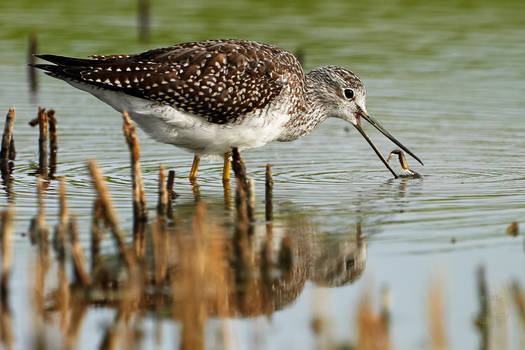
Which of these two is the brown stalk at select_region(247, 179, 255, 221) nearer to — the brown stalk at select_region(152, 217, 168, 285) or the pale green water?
the pale green water

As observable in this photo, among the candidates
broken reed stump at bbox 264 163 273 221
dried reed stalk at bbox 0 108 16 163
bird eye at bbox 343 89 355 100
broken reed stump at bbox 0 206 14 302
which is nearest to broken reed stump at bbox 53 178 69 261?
broken reed stump at bbox 0 206 14 302

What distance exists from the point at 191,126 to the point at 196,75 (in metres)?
0.59

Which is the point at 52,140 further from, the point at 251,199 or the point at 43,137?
the point at 251,199

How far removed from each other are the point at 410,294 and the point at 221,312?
1866 mm

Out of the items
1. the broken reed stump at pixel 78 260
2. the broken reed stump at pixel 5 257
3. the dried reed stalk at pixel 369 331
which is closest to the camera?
the dried reed stalk at pixel 369 331

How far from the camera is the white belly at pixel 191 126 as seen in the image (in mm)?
11155

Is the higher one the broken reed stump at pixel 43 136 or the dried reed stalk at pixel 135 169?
the broken reed stump at pixel 43 136

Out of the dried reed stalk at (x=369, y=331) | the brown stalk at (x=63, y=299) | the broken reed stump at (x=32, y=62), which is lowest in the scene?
the dried reed stalk at (x=369, y=331)

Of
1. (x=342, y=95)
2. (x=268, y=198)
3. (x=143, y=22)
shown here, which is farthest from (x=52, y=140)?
(x=143, y=22)

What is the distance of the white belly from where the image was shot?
36.6ft

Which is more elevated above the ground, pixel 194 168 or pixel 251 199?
pixel 194 168

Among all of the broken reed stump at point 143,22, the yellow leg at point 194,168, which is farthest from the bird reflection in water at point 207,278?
the broken reed stump at point 143,22

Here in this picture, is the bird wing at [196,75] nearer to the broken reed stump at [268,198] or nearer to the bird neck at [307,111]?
the bird neck at [307,111]

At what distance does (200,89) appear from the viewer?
11.2 metres
